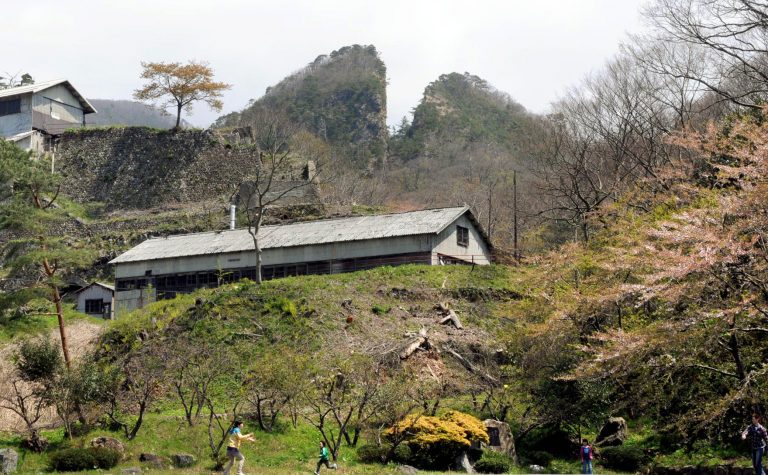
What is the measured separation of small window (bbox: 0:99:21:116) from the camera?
210 feet

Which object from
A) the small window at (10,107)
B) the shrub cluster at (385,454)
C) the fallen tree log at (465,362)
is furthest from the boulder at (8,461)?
the small window at (10,107)

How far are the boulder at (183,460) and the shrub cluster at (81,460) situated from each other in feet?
5.20

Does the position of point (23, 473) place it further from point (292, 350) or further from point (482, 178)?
point (482, 178)

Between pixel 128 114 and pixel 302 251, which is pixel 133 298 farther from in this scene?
pixel 128 114

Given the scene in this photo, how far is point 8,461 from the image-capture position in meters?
22.1

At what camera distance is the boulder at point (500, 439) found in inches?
949

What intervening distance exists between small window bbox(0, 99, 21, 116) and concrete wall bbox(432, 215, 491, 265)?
1530 inches

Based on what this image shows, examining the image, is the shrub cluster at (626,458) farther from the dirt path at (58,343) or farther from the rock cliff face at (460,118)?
the rock cliff face at (460,118)

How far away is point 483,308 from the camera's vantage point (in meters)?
36.8

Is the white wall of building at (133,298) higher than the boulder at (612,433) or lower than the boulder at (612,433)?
higher

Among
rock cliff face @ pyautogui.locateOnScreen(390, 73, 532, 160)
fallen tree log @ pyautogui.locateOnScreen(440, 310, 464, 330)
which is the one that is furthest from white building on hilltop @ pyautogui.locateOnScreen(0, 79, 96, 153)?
fallen tree log @ pyautogui.locateOnScreen(440, 310, 464, 330)

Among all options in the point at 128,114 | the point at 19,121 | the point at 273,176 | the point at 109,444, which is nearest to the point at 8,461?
the point at 109,444

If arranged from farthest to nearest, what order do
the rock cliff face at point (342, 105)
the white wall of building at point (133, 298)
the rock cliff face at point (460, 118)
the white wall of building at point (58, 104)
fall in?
the rock cliff face at point (460, 118) → the rock cliff face at point (342, 105) → the white wall of building at point (58, 104) → the white wall of building at point (133, 298)

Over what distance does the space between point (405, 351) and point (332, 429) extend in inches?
207
